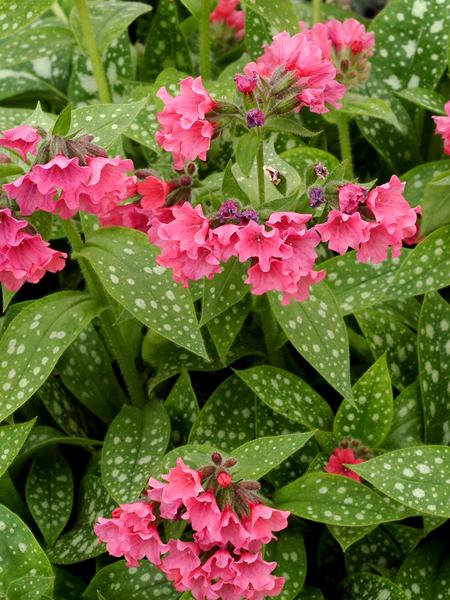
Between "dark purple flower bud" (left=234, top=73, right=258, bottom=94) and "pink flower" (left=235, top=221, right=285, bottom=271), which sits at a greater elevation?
"dark purple flower bud" (left=234, top=73, right=258, bottom=94)

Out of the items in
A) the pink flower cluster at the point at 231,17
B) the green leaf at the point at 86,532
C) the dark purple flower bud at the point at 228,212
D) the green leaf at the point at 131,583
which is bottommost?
the green leaf at the point at 131,583

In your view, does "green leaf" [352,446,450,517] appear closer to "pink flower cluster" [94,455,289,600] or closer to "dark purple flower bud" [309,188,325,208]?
"pink flower cluster" [94,455,289,600]

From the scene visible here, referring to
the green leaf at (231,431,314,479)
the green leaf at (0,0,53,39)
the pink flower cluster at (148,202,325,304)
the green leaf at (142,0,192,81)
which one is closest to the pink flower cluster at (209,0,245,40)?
the green leaf at (142,0,192,81)

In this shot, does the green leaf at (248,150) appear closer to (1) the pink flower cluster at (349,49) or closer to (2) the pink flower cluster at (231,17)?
(1) the pink flower cluster at (349,49)

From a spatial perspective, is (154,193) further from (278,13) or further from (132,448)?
(278,13)

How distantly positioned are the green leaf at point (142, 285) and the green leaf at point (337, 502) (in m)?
0.28

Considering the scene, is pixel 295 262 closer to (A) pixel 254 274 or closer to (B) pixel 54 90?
(A) pixel 254 274

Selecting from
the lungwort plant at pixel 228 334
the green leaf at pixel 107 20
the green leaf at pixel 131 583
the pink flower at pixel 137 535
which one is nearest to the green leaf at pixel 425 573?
the lungwort plant at pixel 228 334

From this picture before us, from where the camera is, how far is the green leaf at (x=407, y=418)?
1.75 metres

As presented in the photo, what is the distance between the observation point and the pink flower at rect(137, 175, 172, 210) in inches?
60.2

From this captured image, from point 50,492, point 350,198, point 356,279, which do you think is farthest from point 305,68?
point 50,492

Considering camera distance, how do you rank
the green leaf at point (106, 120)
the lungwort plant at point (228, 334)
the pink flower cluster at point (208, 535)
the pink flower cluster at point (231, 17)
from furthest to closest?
the pink flower cluster at point (231, 17) → the green leaf at point (106, 120) → the lungwort plant at point (228, 334) → the pink flower cluster at point (208, 535)

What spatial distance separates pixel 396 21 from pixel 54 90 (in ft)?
2.79

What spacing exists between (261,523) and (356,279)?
62 centimetres
